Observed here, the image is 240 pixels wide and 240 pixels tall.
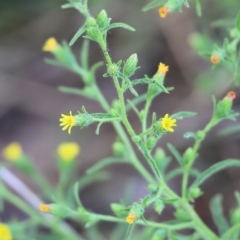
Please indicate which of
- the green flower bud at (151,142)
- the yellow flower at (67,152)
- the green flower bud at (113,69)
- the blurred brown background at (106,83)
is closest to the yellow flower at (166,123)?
the green flower bud at (151,142)

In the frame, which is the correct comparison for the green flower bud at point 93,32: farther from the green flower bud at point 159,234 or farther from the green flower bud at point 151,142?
the green flower bud at point 159,234

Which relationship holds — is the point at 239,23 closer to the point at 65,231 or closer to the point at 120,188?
the point at 65,231

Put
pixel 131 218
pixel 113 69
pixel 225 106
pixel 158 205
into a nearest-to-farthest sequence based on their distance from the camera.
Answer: pixel 113 69 < pixel 131 218 < pixel 158 205 < pixel 225 106

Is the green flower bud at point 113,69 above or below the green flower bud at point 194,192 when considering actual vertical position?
above

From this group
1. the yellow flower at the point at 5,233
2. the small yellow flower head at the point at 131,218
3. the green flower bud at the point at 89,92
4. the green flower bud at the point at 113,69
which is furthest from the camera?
the yellow flower at the point at 5,233

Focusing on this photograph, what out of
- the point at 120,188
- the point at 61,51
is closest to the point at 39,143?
the point at 120,188

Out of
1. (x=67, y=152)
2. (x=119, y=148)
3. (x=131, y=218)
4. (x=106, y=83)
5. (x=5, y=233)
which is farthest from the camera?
(x=106, y=83)

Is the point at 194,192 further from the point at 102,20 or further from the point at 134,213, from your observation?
the point at 102,20

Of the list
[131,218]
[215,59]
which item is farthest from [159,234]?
[215,59]
